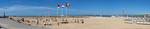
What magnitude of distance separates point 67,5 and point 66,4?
22 cm

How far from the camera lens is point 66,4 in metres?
33.5

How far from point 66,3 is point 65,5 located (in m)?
0.39

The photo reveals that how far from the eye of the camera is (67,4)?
109 feet

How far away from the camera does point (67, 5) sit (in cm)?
3331

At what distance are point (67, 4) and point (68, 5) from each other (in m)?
0.16

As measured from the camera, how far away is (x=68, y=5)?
33438mm

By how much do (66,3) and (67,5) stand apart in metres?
0.35

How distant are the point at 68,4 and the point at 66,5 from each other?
0.79ft

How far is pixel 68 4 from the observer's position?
33.6 meters

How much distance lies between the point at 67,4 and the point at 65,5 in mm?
262

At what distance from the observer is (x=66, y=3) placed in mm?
33562

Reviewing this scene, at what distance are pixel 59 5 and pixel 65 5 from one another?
0.66 meters

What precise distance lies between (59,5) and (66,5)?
86cm

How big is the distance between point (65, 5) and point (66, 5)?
0.27 meters
